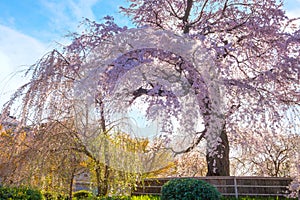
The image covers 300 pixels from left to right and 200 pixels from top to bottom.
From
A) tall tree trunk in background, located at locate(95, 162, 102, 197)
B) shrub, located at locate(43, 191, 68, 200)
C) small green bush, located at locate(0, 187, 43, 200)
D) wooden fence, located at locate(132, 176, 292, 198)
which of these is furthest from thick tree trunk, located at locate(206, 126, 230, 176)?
small green bush, located at locate(0, 187, 43, 200)

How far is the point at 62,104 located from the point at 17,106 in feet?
2.09

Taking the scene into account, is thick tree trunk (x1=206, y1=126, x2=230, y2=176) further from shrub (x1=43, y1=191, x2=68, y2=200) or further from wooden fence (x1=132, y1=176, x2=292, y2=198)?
shrub (x1=43, y1=191, x2=68, y2=200)

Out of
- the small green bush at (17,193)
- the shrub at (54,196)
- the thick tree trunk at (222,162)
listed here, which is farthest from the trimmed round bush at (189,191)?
the small green bush at (17,193)

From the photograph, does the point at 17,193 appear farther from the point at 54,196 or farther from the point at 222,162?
the point at 222,162

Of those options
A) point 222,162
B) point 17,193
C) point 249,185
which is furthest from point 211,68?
point 17,193

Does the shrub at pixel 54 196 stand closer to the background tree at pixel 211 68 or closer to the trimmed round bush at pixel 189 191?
the background tree at pixel 211 68

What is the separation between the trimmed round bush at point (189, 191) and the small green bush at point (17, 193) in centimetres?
209

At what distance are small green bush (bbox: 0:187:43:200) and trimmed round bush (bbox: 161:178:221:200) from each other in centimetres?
209

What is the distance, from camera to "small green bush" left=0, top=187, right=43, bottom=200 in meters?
4.88

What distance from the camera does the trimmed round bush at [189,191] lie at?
5.23 metres

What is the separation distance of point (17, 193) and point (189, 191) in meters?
2.62

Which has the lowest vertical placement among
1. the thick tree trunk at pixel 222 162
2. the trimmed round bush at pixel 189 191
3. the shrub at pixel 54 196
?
the shrub at pixel 54 196

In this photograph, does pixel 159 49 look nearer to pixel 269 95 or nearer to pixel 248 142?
pixel 269 95

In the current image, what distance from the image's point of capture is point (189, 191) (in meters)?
5.27
